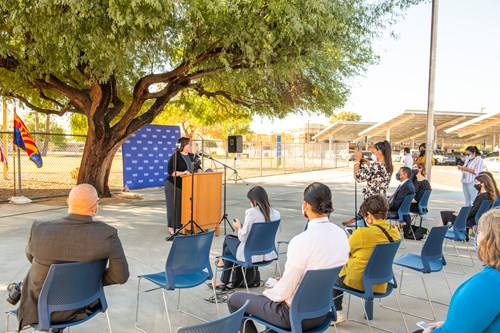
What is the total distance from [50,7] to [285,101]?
27.2 ft

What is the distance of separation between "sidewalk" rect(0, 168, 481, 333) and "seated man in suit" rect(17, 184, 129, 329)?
1.01 metres

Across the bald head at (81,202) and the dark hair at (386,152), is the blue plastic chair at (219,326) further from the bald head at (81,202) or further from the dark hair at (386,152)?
the dark hair at (386,152)

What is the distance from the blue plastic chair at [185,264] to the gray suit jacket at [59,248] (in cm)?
76

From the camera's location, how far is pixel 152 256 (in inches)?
242

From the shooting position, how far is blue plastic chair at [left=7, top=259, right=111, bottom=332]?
2.74 meters

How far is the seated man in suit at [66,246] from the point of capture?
2.83 meters

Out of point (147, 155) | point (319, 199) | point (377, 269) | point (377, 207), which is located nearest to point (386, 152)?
point (377, 207)

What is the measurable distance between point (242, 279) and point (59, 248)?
8.28 ft

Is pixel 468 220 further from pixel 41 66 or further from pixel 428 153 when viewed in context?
pixel 41 66

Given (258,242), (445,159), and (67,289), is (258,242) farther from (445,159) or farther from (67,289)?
(445,159)

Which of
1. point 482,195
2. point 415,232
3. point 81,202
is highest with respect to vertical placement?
point 81,202

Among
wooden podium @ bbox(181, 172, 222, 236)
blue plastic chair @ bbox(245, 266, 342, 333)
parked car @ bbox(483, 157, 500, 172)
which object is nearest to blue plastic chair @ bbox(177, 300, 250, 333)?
blue plastic chair @ bbox(245, 266, 342, 333)

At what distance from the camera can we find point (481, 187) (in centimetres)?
677

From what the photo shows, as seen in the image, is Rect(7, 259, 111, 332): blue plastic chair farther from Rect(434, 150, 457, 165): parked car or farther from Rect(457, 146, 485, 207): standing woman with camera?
Rect(434, 150, 457, 165): parked car
